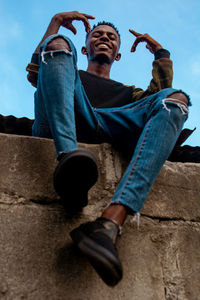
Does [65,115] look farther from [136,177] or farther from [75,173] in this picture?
[136,177]

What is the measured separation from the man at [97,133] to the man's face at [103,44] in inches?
21.9

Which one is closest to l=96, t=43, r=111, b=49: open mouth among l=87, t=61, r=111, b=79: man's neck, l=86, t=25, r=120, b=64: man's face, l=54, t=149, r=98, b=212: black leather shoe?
l=86, t=25, r=120, b=64: man's face

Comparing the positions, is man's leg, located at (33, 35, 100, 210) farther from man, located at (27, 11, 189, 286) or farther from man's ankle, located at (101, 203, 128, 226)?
man's ankle, located at (101, 203, 128, 226)

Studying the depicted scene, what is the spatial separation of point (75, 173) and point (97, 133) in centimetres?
51

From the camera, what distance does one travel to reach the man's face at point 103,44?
8.25 ft

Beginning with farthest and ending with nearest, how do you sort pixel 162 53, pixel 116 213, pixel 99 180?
pixel 162 53, pixel 99 180, pixel 116 213

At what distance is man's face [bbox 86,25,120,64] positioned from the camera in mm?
2516

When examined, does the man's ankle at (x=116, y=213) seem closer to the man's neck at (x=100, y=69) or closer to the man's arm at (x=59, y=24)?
the man's arm at (x=59, y=24)

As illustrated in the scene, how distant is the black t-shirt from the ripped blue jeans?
13.8 inches

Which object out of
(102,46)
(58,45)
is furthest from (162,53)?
(58,45)

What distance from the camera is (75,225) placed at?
142 cm

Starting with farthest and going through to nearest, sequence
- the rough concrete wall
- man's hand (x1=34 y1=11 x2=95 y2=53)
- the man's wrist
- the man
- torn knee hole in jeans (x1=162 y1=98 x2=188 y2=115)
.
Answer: the man's wrist → man's hand (x1=34 y1=11 x2=95 y2=53) → torn knee hole in jeans (x1=162 y1=98 x2=188 y2=115) → the rough concrete wall → the man

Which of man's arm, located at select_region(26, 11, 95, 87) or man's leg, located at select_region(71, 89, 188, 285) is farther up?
man's arm, located at select_region(26, 11, 95, 87)

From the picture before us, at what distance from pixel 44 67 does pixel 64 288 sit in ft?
2.91
